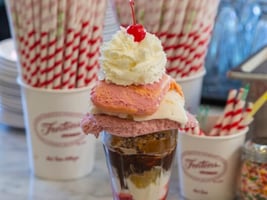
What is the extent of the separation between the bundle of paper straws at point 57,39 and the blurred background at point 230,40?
1.31ft

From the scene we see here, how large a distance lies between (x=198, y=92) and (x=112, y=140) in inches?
15.6

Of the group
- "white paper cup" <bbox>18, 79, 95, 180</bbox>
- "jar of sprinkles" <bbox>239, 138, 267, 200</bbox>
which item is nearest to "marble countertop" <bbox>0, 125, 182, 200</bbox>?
"white paper cup" <bbox>18, 79, 95, 180</bbox>

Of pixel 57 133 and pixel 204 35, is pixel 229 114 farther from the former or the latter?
pixel 57 133

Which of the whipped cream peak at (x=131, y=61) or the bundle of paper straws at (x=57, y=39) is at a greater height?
the whipped cream peak at (x=131, y=61)

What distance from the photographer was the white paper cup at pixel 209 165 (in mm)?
952

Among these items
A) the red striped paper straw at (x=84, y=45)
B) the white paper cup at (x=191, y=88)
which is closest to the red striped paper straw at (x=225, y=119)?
the white paper cup at (x=191, y=88)

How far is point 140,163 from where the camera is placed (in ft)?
2.43

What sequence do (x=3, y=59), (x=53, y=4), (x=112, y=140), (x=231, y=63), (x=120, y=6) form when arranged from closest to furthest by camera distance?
(x=112, y=140), (x=53, y=4), (x=120, y=6), (x=3, y=59), (x=231, y=63)

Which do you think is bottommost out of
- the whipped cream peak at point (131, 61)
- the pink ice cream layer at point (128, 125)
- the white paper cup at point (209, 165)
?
the white paper cup at point (209, 165)

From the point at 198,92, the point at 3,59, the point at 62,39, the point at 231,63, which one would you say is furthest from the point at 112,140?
the point at 231,63

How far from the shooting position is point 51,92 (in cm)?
100

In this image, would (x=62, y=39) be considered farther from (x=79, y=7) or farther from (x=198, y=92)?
(x=198, y=92)

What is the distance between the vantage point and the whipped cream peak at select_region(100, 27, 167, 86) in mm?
725

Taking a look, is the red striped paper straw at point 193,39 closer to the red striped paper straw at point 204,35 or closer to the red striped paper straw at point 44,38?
the red striped paper straw at point 204,35
